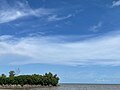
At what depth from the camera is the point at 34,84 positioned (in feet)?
583

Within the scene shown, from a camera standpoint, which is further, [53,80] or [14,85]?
[53,80]

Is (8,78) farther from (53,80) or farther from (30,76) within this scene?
(53,80)

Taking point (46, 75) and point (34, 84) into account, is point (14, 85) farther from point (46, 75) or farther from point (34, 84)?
point (46, 75)

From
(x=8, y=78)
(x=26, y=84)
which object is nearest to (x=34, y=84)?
(x=26, y=84)

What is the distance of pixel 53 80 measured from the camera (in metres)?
187

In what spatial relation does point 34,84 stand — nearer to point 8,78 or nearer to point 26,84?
point 26,84

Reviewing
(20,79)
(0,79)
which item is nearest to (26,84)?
(20,79)

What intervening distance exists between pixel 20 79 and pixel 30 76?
21.1ft

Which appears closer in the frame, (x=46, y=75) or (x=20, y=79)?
(x=20, y=79)

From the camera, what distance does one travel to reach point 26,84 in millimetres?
175625

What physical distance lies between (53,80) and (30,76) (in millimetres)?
16128

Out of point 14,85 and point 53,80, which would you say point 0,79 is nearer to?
point 14,85

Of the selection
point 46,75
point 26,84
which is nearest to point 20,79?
point 26,84

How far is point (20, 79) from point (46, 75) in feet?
62.3
